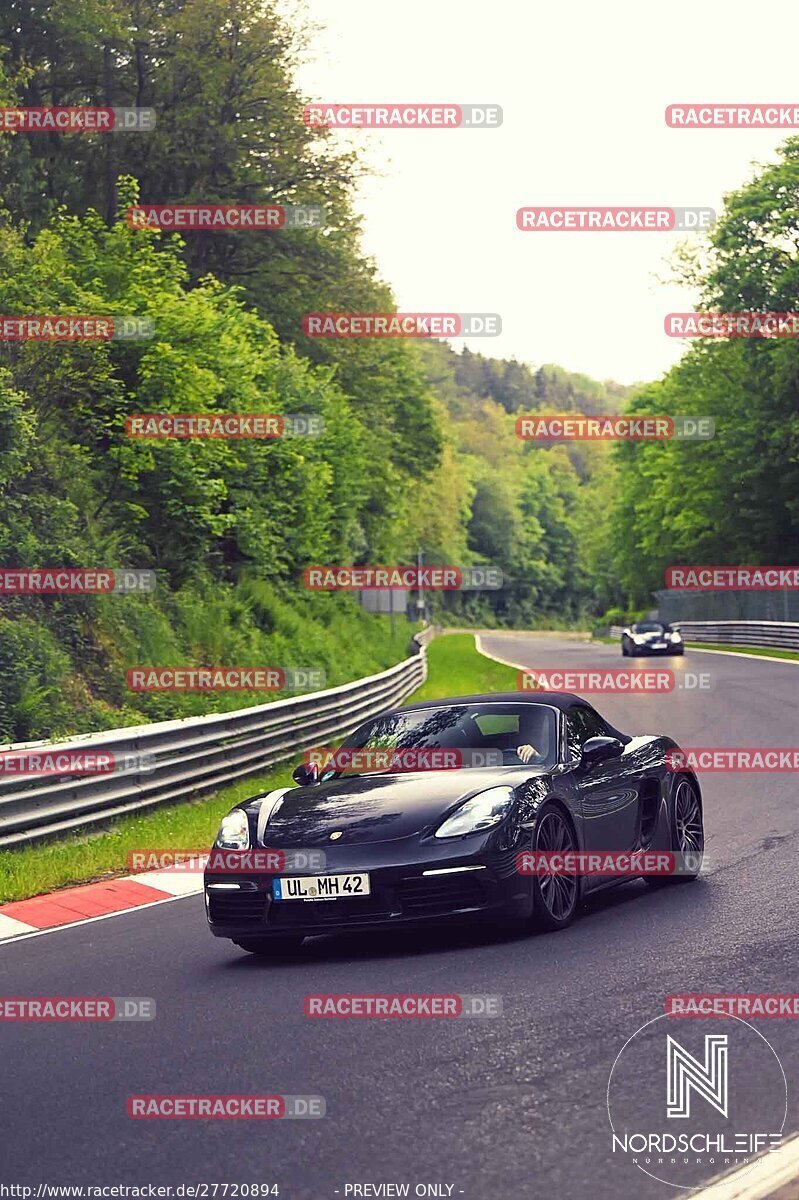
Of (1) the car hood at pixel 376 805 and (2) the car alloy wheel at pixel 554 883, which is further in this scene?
(2) the car alloy wheel at pixel 554 883

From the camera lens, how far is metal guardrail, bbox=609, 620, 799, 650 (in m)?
50.1

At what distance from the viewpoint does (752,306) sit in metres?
60.6

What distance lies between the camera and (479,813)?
8438 millimetres

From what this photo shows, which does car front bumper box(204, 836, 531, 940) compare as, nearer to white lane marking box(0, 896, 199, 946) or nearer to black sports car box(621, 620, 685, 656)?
white lane marking box(0, 896, 199, 946)

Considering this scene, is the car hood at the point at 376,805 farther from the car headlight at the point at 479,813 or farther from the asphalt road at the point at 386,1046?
the asphalt road at the point at 386,1046

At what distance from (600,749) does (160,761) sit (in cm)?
657

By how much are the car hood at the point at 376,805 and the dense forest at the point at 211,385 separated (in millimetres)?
8014

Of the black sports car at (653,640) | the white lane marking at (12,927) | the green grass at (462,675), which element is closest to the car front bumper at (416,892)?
the white lane marking at (12,927)

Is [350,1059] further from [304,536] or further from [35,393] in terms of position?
[304,536]

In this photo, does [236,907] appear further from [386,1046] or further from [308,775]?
[386,1046]

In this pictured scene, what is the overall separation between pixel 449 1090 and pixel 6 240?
938 inches

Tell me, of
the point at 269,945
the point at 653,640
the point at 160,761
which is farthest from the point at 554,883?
the point at 653,640

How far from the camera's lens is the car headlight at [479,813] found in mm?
8336

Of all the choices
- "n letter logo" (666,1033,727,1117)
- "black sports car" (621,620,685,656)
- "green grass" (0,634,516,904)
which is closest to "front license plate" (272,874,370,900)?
"n letter logo" (666,1033,727,1117)
